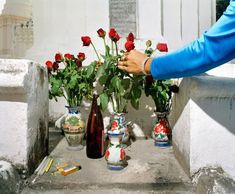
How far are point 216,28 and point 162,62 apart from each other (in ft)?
1.16

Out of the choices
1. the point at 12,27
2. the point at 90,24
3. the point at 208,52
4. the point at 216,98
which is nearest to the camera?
the point at 208,52

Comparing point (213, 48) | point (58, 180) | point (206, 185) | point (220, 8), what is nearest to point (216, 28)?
point (213, 48)

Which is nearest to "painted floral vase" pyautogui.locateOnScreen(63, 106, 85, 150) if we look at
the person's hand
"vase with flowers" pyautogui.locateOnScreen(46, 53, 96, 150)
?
"vase with flowers" pyautogui.locateOnScreen(46, 53, 96, 150)

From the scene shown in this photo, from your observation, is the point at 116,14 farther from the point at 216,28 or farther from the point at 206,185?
the point at 206,185

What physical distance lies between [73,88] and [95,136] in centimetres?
46

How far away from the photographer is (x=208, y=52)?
129cm

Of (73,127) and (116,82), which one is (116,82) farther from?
(73,127)

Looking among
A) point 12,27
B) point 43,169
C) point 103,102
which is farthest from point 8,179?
point 12,27

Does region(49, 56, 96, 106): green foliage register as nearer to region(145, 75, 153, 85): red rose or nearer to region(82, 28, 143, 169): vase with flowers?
region(82, 28, 143, 169): vase with flowers

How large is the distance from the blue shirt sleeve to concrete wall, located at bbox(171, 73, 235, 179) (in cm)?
26

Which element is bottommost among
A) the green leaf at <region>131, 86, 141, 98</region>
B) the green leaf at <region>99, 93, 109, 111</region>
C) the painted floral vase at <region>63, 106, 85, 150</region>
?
the painted floral vase at <region>63, 106, 85, 150</region>

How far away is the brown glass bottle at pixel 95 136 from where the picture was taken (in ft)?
6.77

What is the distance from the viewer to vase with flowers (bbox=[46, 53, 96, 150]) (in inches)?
85.0

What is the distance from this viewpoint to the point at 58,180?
1.64 meters
